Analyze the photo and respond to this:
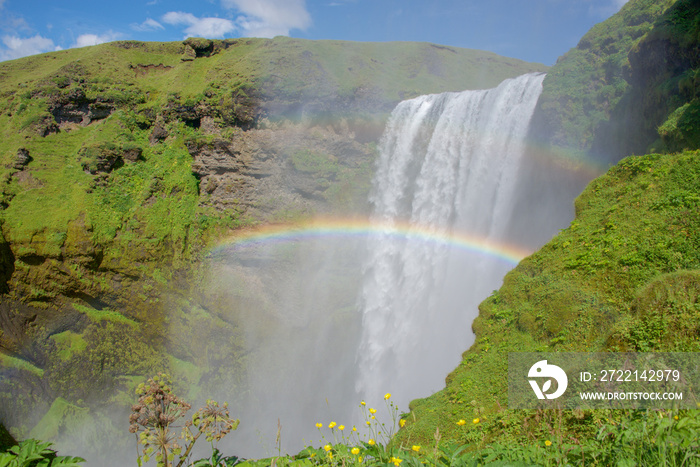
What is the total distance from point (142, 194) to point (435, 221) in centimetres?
1579

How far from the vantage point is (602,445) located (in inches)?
102

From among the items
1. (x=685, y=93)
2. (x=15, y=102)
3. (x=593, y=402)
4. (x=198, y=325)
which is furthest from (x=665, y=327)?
(x=15, y=102)

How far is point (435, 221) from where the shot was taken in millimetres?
18594

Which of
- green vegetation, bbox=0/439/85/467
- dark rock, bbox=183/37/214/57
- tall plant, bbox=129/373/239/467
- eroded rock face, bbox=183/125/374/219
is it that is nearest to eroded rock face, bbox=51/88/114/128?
eroded rock face, bbox=183/125/374/219

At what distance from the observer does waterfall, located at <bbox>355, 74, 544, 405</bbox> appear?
627 inches

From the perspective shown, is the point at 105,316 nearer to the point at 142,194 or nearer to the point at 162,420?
the point at 142,194

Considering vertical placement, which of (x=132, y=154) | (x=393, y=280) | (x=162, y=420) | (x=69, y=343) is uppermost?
(x=132, y=154)

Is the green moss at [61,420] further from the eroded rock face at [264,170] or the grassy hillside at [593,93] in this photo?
the grassy hillside at [593,93]

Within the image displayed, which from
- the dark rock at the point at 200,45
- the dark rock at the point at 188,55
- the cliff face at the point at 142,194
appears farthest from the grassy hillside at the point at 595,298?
the dark rock at the point at 200,45

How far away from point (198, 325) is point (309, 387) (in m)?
6.93

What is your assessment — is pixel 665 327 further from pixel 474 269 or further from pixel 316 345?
pixel 316 345

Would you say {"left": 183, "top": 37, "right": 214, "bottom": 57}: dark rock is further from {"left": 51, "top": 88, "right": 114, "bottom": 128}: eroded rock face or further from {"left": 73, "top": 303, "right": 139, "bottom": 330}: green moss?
{"left": 73, "top": 303, "right": 139, "bottom": 330}: green moss

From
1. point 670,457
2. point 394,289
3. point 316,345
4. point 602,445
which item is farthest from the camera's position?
point 316,345

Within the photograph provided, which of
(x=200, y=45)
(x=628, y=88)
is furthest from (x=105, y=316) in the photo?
(x=628, y=88)
